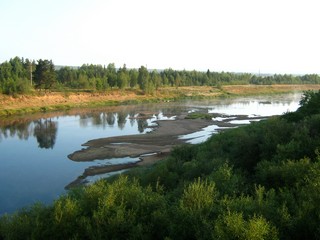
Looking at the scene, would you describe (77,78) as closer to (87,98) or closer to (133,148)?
(87,98)

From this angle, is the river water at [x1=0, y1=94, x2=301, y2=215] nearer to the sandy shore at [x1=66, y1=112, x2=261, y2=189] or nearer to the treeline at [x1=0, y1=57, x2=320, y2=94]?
the sandy shore at [x1=66, y1=112, x2=261, y2=189]

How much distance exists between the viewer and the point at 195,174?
1934 cm

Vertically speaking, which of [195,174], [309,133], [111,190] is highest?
[309,133]

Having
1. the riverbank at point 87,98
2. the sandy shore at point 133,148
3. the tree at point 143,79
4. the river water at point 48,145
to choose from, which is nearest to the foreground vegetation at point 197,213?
the river water at point 48,145

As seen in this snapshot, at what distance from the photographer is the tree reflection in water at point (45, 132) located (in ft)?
144

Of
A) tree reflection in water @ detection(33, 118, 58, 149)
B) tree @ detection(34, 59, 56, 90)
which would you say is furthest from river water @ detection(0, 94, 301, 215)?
tree @ detection(34, 59, 56, 90)

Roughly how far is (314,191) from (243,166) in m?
9.20

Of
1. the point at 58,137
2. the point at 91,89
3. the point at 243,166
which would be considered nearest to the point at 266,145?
the point at 243,166

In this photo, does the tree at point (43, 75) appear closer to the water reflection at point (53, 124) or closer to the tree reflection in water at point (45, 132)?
the water reflection at point (53, 124)

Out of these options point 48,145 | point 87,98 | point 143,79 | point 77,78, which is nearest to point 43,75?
point 87,98

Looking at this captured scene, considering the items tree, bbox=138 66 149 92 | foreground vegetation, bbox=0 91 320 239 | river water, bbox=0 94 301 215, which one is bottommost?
river water, bbox=0 94 301 215

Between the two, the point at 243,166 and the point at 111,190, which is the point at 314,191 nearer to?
the point at 111,190

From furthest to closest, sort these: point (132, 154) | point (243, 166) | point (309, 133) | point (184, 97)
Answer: point (184, 97)
point (132, 154)
point (243, 166)
point (309, 133)

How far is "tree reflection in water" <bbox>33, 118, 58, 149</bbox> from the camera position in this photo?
144 feet
